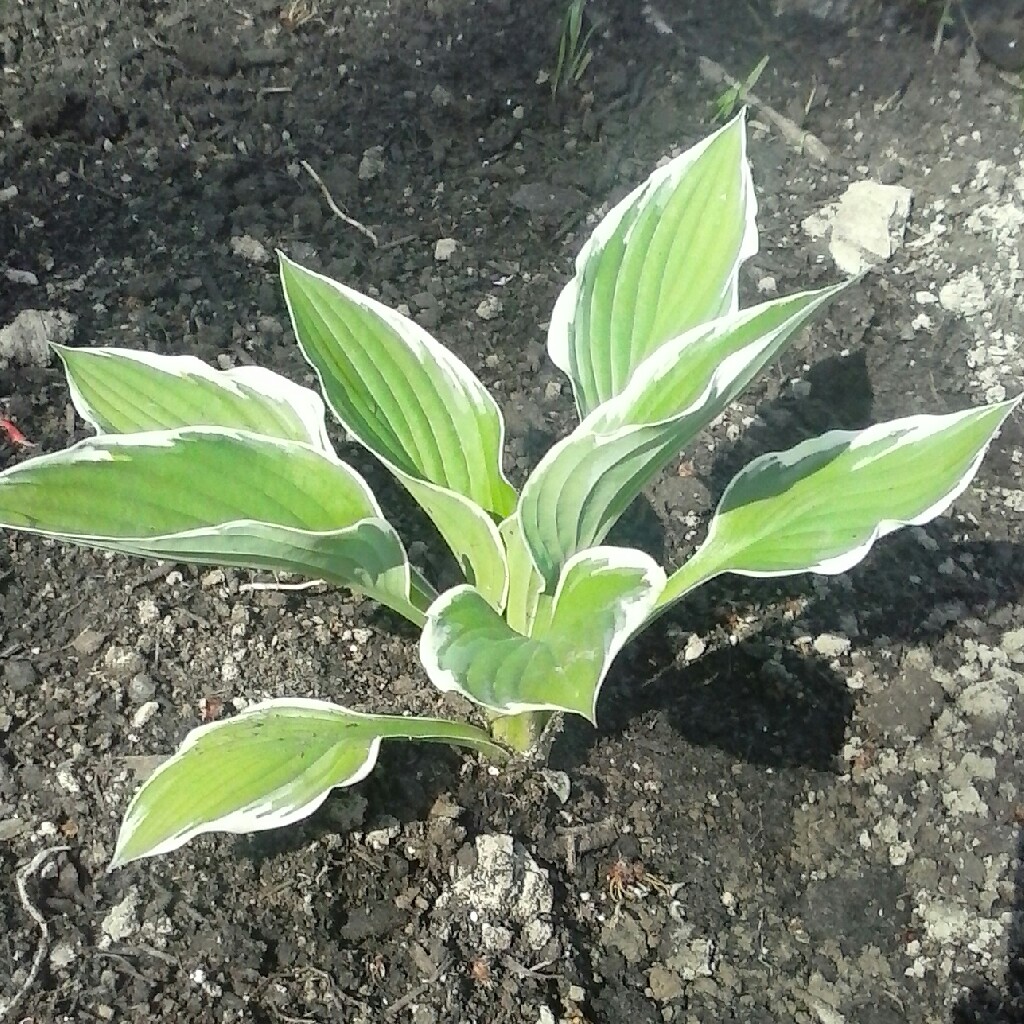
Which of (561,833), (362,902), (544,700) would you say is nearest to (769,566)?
(544,700)

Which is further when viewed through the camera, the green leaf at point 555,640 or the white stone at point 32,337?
the white stone at point 32,337

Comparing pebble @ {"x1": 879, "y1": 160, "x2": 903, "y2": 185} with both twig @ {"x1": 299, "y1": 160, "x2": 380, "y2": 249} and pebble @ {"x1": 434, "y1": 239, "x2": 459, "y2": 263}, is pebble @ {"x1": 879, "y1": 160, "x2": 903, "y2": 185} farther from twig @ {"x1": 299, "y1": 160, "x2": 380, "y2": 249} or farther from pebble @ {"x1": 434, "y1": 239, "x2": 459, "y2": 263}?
twig @ {"x1": 299, "y1": 160, "x2": 380, "y2": 249}

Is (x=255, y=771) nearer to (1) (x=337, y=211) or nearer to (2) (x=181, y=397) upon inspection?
(2) (x=181, y=397)

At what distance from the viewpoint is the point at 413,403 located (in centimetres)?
102

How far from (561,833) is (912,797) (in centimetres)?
38

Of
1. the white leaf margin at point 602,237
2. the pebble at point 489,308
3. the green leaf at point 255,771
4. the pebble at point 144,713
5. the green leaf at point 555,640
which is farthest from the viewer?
the pebble at point 489,308

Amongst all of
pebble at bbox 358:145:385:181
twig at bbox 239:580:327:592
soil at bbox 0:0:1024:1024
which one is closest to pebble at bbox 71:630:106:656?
soil at bbox 0:0:1024:1024

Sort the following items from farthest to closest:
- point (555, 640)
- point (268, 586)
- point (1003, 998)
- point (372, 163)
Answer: point (372, 163), point (268, 586), point (1003, 998), point (555, 640)

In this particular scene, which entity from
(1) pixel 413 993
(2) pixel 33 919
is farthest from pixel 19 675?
(1) pixel 413 993

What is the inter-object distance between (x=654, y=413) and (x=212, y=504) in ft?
1.15

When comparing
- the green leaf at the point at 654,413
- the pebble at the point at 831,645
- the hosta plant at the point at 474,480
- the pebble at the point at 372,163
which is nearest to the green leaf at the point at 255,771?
the hosta plant at the point at 474,480

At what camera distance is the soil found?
1075 millimetres

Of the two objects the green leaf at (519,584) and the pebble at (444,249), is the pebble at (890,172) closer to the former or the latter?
the pebble at (444,249)

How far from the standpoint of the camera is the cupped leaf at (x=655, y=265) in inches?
39.3
